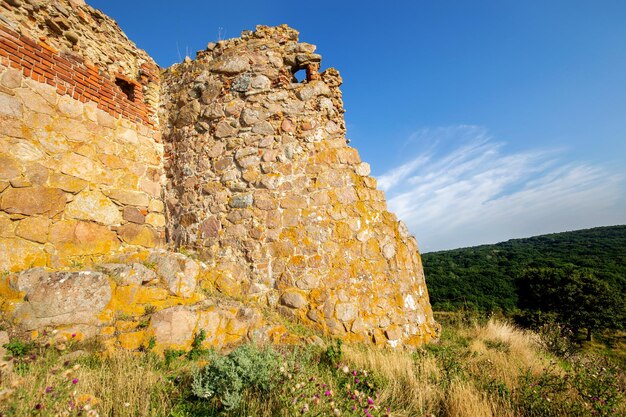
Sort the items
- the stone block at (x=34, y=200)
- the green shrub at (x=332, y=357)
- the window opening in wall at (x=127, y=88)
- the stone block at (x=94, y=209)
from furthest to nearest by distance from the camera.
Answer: the window opening in wall at (x=127, y=88)
the stone block at (x=94, y=209)
the stone block at (x=34, y=200)
the green shrub at (x=332, y=357)

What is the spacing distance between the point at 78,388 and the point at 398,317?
4.34 meters

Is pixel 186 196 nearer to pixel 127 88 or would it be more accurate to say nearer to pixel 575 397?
pixel 127 88

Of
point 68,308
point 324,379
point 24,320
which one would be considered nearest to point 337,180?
point 324,379

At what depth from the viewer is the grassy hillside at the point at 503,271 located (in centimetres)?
3359

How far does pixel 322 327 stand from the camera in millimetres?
4867

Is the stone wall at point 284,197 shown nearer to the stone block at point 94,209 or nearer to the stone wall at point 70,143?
the stone wall at point 70,143

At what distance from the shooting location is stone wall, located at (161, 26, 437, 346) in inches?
203

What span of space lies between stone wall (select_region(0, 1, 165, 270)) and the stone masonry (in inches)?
0.8

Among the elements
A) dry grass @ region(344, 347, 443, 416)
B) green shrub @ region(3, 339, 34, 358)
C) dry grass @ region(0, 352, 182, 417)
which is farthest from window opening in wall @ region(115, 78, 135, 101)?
dry grass @ region(344, 347, 443, 416)

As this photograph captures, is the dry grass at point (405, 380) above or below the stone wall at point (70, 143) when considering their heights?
below

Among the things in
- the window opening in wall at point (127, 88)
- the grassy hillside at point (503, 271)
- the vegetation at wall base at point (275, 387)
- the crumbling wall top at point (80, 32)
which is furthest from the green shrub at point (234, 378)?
the grassy hillside at point (503, 271)

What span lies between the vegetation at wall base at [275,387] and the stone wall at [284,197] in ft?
4.22

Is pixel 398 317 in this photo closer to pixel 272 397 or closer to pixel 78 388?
pixel 272 397

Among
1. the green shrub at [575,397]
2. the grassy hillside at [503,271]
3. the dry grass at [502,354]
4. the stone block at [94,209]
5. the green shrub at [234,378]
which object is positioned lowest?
the grassy hillside at [503,271]
